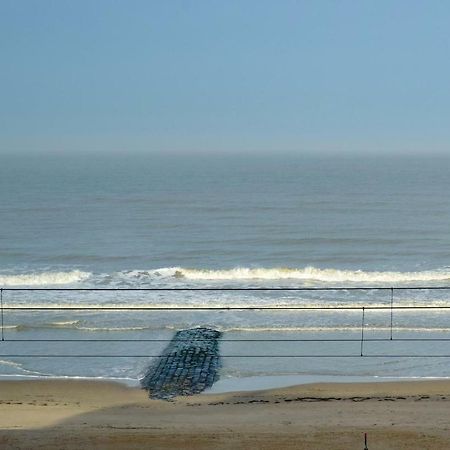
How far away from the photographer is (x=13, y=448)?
40.1ft

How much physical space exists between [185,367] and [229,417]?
339cm

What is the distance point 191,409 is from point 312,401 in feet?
7.23

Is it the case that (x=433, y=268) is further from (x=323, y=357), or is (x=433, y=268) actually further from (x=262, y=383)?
(x=262, y=383)

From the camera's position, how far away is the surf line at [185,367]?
15859 millimetres

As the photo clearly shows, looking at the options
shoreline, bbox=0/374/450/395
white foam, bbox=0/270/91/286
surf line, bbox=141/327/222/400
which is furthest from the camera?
white foam, bbox=0/270/91/286

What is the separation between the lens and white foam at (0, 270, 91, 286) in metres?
30.0

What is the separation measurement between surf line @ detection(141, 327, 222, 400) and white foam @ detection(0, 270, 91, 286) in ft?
36.9

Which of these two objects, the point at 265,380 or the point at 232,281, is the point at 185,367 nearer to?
the point at 265,380

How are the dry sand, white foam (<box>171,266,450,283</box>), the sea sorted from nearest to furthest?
the dry sand, the sea, white foam (<box>171,266,450,283</box>)

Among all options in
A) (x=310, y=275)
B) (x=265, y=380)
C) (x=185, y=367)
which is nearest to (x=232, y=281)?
(x=310, y=275)

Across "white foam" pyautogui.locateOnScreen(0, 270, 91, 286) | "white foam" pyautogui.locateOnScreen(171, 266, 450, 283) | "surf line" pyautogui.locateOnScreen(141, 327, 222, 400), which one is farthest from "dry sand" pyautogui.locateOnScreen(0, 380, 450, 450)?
"white foam" pyautogui.locateOnScreen(171, 266, 450, 283)

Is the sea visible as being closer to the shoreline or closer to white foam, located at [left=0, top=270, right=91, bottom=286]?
white foam, located at [left=0, top=270, right=91, bottom=286]

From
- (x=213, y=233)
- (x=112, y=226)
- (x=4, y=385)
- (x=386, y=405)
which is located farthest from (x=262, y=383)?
(x=112, y=226)

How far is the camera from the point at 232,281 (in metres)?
30.6
